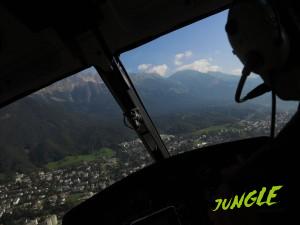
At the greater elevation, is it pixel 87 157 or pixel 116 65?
pixel 87 157

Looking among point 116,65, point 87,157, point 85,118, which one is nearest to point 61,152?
point 87,157

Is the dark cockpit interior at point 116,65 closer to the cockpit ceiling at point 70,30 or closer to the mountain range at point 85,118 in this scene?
the cockpit ceiling at point 70,30

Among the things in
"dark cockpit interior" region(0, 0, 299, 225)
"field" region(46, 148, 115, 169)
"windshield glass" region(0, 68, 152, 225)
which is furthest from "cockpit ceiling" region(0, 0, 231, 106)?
"field" region(46, 148, 115, 169)

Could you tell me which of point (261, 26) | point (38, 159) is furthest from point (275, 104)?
point (38, 159)

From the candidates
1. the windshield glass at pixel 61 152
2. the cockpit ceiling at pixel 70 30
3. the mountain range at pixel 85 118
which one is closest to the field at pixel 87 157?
the windshield glass at pixel 61 152

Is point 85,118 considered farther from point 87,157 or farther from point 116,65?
point 116,65

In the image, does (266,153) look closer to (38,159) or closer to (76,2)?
(76,2)
